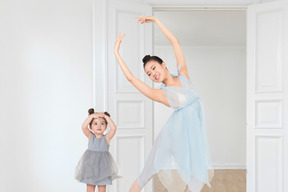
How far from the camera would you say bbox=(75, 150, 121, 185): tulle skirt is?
276cm

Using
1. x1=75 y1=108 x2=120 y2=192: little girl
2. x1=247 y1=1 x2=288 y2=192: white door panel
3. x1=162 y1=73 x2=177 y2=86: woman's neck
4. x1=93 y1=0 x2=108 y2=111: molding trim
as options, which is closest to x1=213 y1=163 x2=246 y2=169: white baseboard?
x1=247 y1=1 x2=288 y2=192: white door panel

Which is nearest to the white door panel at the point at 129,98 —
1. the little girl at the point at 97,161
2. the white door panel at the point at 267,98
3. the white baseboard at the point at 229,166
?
the little girl at the point at 97,161

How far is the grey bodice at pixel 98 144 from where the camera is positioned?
281 centimetres

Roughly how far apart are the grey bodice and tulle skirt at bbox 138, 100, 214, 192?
1.94ft

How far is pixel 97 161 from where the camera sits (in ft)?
9.07

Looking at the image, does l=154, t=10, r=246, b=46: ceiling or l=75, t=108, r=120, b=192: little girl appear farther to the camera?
l=154, t=10, r=246, b=46: ceiling

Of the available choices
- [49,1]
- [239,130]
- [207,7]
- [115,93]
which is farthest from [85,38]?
[239,130]

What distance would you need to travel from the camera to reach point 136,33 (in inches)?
155

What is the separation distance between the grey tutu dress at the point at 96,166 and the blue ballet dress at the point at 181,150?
541 millimetres

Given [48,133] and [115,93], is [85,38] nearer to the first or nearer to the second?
[115,93]

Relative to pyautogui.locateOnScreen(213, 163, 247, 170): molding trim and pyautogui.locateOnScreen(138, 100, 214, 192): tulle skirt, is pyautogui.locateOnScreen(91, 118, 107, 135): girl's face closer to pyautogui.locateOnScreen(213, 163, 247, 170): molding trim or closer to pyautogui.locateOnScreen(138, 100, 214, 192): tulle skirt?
pyautogui.locateOnScreen(138, 100, 214, 192): tulle skirt

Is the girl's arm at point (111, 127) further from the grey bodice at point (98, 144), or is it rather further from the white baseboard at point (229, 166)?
the white baseboard at point (229, 166)

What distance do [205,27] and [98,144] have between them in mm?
4325

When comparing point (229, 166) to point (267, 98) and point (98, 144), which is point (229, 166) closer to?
point (267, 98)
